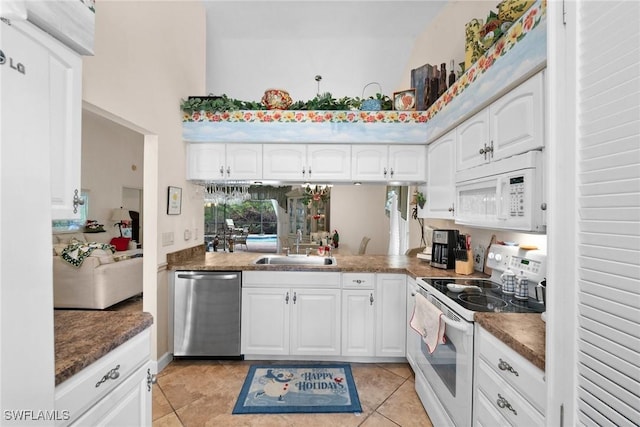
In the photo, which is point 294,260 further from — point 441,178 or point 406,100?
point 406,100

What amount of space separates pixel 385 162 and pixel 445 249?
3.39 ft

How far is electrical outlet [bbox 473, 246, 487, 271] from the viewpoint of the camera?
2340mm

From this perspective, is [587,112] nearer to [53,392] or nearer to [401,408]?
[53,392]

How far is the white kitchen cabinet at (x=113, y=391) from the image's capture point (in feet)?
2.97

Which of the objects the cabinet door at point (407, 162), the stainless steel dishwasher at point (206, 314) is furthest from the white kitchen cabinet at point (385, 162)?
the stainless steel dishwasher at point (206, 314)

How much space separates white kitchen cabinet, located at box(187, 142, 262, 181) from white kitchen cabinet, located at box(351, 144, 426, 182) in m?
1.00

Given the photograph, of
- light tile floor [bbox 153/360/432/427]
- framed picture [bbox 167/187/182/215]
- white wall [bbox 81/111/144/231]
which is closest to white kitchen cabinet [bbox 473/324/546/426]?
light tile floor [bbox 153/360/432/427]

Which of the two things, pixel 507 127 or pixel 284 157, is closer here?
pixel 507 127

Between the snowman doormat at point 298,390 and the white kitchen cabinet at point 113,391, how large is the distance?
0.94 m

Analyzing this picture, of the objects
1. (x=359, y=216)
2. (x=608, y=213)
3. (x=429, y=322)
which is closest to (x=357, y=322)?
(x=429, y=322)

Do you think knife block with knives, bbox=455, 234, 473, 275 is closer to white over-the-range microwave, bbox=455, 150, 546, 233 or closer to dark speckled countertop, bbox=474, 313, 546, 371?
white over-the-range microwave, bbox=455, 150, 546, 233

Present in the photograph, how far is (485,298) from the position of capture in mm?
1664

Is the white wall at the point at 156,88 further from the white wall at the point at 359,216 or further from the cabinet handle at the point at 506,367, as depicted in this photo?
the white wall at the point at 359,216

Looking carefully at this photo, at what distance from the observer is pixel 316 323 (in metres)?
2.60
